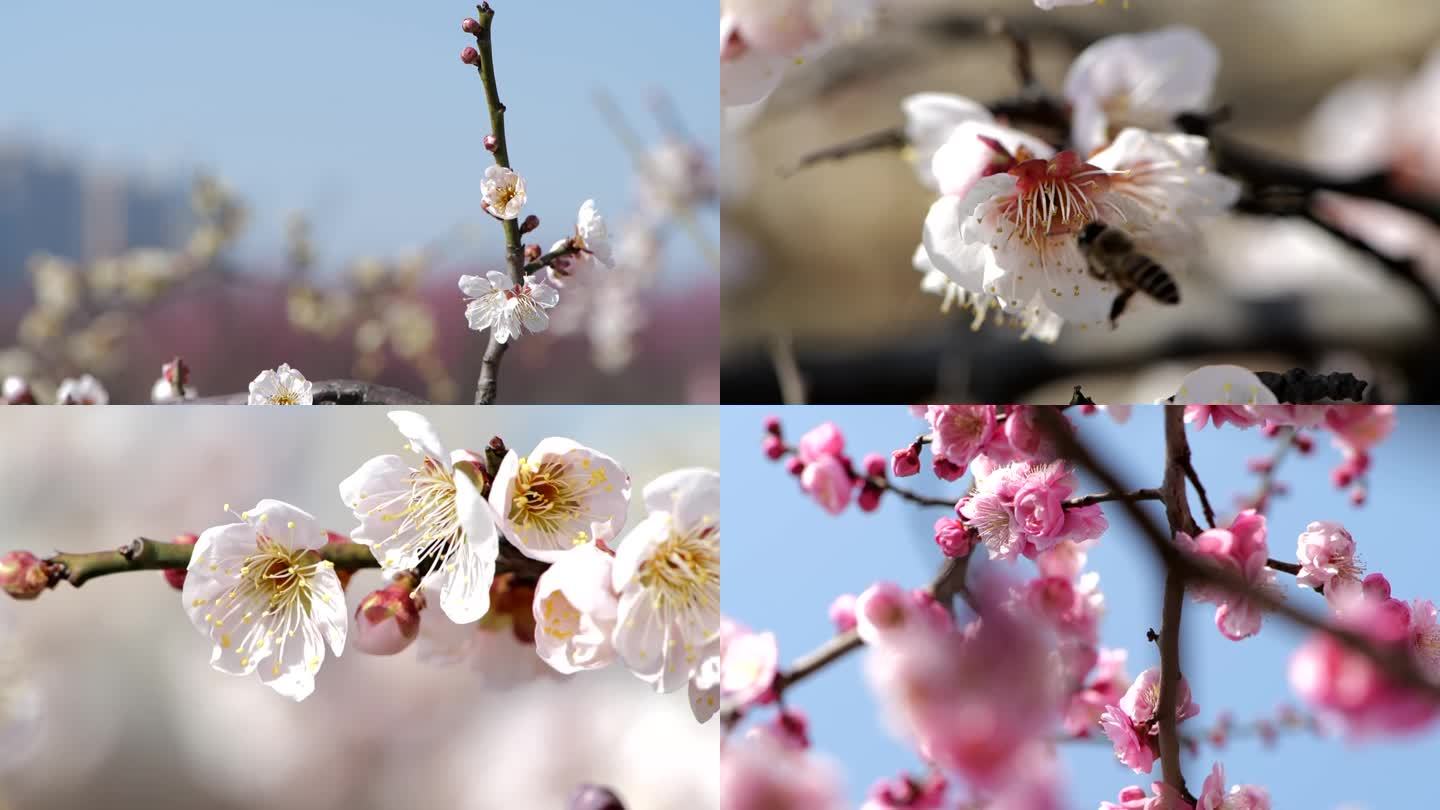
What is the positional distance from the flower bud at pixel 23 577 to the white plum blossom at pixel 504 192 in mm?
431

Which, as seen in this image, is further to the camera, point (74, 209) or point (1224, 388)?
point (74, 209)

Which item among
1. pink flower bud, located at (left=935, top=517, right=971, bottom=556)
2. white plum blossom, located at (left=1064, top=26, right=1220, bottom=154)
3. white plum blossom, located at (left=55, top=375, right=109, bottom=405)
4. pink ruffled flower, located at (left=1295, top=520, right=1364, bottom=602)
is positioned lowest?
pink ruffled flower, located at (left=1295, top=520, right=1364, bottom=602)

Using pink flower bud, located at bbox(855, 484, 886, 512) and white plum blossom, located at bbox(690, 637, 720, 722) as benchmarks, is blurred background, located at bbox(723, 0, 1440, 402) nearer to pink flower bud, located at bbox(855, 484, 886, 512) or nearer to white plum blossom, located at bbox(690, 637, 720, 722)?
pink flower bud, located at bbox(855, 484, 886, 512)

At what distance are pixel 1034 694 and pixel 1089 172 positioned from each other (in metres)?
0.40

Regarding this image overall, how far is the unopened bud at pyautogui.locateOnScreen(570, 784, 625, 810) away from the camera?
2.59 ft

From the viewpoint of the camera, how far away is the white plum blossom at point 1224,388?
81 centimetres

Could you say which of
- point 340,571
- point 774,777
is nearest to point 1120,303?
point 774,777

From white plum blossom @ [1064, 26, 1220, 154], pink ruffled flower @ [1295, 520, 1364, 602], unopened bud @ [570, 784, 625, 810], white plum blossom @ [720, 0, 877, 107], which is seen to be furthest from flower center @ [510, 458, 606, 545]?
pink ruffled flower @ [1295, 520, 1364, 602]

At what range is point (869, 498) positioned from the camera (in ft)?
2.85

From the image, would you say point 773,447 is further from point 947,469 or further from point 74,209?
point 74,209

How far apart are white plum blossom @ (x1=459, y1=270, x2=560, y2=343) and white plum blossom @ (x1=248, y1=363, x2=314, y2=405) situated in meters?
0.17

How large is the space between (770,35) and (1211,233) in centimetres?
43

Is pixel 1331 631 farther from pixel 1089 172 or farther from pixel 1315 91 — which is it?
pixel 1315 91

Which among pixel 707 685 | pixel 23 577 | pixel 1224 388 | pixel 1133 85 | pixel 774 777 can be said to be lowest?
pixel 774 777
